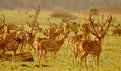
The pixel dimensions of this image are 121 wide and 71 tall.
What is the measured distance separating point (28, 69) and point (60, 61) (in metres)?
3.12

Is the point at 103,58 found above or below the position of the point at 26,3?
below

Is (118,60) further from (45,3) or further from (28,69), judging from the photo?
(45,3)

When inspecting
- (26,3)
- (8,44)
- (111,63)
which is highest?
(26,3)

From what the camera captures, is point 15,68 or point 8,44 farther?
point 8,44

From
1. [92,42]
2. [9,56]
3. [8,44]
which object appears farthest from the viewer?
[9,56]

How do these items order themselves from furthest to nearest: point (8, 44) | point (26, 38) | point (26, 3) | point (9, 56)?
point (26, 3)
point (26, 38)
point (9, 56)
point (8, 44)

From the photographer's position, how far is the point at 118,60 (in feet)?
45.4

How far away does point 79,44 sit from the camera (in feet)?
35.7

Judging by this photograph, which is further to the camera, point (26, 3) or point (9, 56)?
point (26, 3)

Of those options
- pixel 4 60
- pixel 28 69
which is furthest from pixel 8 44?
pixel 28 69

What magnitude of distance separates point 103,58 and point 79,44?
13.2 feet

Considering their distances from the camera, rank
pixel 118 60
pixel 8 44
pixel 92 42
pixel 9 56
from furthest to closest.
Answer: pixel 118 60
pixel 9 56
pixel 8 44
pixel 92 42

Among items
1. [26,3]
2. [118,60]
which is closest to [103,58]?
[118,60]

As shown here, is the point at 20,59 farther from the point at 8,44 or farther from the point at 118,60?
the point at 118,60
